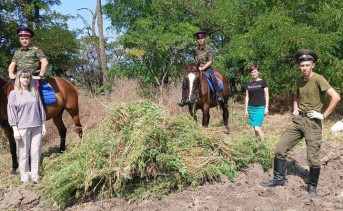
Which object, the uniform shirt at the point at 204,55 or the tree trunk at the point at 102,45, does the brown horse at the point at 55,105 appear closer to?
the uniform shirt at the point at 204,55

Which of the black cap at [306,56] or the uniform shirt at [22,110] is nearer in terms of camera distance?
the black cap at [306,56]

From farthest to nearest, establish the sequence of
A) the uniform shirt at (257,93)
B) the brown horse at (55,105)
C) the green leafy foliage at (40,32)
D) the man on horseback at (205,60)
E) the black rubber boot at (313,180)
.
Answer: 1. the green leafy foliage at (40,32)
2. the man on horseback at (205,60)
3. the uniform shirt at (257,93)
4. the brown horse at (55,105)
5. the black rubber boot at (313,180)

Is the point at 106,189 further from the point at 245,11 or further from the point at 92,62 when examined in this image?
the point at 92,62

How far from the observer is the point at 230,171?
528cm

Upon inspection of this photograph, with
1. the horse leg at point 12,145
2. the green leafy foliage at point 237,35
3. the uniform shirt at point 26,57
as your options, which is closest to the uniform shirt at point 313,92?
the uniform shirt at point 26,57

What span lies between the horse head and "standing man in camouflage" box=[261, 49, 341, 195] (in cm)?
289

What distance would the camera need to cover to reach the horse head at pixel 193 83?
7.70 meters

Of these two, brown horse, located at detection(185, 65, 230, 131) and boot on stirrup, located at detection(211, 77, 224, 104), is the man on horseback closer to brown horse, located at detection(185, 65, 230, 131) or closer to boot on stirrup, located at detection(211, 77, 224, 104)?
boot on stirrup, located at detection(211, 77, 224, 104)

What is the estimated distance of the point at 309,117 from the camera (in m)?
4.89

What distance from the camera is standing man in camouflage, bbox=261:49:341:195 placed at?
4767 mm

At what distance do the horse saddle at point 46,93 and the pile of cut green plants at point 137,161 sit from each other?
2.00 meters

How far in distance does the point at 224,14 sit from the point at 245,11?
3.21 ft

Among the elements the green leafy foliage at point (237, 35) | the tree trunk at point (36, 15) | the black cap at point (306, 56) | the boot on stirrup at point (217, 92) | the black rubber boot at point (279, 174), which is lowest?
the black rubber boot at point (279, 174)

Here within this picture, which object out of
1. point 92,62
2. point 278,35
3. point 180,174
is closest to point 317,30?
point 278,35
